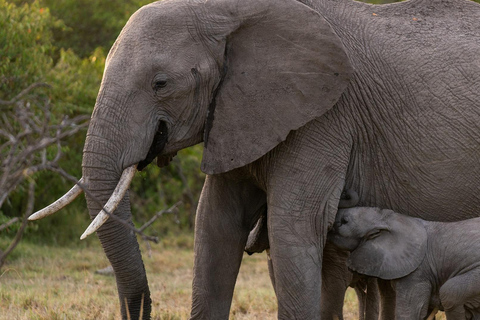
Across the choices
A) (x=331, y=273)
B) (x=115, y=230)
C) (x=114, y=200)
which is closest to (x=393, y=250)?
(x=331, y=273)

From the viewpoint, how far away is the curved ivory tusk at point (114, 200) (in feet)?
14.2

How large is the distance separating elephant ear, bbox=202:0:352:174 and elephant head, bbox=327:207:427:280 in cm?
74

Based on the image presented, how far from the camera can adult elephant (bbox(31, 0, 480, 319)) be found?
463cm

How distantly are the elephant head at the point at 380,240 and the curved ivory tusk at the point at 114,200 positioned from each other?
1330 mm

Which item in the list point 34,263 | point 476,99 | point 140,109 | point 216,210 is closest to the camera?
point 140,109

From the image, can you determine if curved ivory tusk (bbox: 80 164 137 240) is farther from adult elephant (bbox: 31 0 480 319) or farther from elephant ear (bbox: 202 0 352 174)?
elephant ear (bbox: 202 0 352 174)

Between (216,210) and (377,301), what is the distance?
5.94 ft

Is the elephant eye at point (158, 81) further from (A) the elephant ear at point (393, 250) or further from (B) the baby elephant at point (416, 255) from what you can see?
(A) the elephant ear at point (393, 250)

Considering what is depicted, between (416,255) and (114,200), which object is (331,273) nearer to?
(416,255)

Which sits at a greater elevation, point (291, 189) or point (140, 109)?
point (140, 109)

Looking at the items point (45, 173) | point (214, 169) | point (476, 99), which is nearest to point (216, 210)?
point (214, 169)

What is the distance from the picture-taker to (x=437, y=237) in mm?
5074

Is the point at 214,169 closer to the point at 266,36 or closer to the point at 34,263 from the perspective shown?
the point at 266,36

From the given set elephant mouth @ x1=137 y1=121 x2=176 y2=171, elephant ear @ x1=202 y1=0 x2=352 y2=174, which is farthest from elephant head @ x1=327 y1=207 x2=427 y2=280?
elephant mouth @ x1=137 y1=121 x2=176 y2=171
